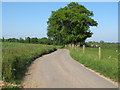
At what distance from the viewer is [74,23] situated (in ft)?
212

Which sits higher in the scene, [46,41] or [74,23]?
[74,23]

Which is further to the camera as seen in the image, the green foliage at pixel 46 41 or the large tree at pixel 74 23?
the green foliage at pixel 46 41

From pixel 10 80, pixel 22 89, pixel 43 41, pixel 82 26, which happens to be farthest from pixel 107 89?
pixel 43 41

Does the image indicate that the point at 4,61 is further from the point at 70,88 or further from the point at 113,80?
the point at 113,80

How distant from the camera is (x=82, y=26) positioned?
64500mm

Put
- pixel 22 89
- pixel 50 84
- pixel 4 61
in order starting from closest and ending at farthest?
pixel 22 89 → pixel 50 84 → pixel 4 61

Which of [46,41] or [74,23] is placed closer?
[74,23]

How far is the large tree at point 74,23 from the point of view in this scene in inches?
2527

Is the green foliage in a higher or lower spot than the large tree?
lower

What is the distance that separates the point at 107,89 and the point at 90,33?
58.8 m

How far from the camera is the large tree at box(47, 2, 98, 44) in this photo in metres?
64.2

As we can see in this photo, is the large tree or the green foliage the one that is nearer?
the large tree

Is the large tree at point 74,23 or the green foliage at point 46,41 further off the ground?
the large tree at point 74,23

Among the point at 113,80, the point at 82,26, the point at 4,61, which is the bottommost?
the point at 113,80
